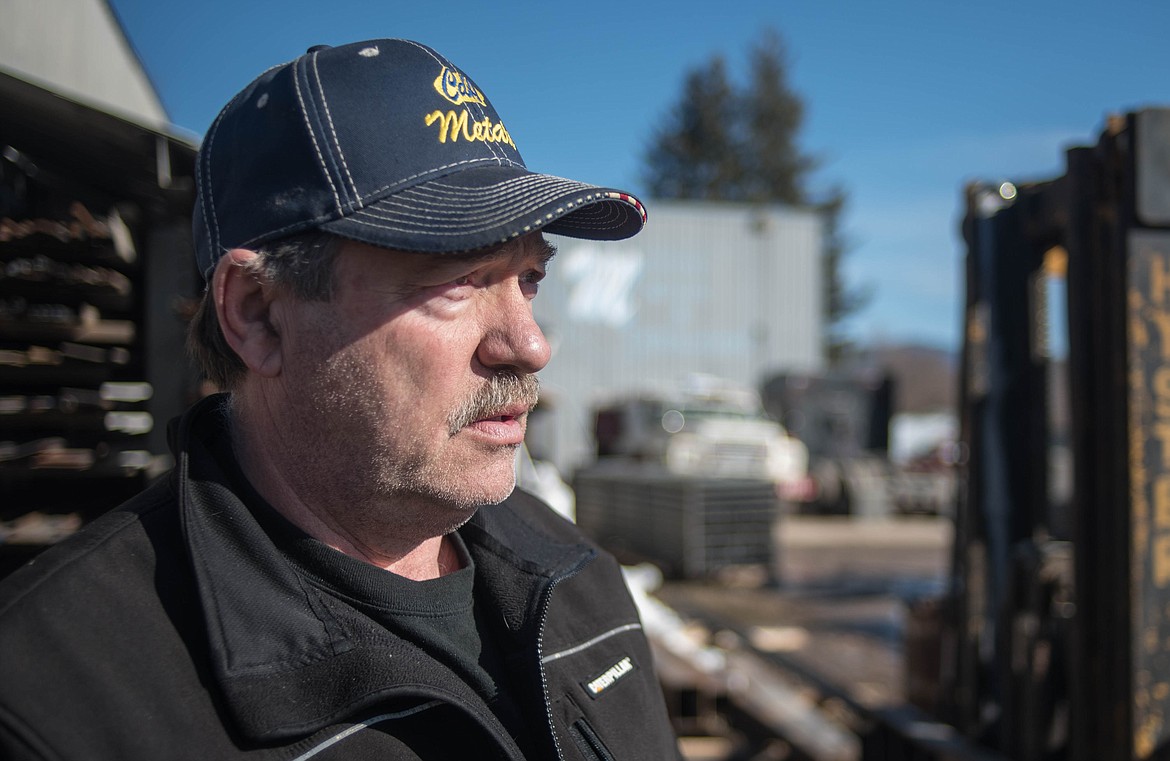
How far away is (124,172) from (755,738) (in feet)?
13.6

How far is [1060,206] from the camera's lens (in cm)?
383

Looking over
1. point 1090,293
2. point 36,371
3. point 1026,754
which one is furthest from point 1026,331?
point 36,371

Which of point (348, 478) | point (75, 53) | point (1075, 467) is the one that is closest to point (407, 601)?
point (348, 478)

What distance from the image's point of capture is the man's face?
4.83 ft

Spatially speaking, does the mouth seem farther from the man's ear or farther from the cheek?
the man's ear

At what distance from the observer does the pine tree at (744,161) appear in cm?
5103

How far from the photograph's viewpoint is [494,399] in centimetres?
155

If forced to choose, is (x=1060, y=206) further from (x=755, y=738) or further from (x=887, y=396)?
(x=887, y=396)

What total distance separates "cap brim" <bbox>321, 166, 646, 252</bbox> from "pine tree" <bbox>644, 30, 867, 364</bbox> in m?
50.2

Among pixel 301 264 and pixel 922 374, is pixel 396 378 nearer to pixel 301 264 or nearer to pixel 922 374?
pixel 301 264

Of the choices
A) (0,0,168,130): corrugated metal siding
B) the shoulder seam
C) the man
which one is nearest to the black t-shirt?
the man

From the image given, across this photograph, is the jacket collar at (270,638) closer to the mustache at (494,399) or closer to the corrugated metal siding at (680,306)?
the mustache at (494,399)

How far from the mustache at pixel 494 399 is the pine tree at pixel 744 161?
50229mm

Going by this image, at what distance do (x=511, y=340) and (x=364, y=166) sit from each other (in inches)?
14.6
